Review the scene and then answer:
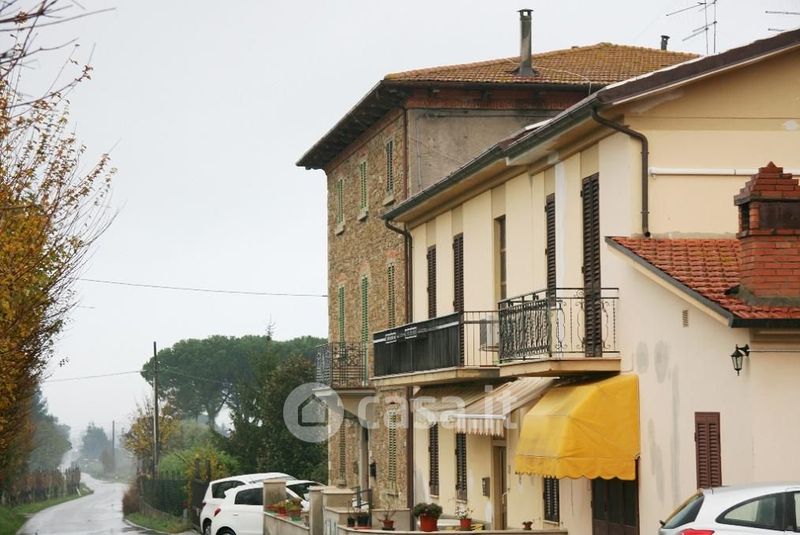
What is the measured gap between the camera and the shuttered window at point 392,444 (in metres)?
33.8

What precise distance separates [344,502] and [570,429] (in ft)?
38.5

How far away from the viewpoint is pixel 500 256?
85.0ft

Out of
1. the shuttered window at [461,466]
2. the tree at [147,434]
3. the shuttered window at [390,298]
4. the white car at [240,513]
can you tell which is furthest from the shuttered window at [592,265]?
the tree at [147,434]

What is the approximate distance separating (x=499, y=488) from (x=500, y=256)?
13.4 feet

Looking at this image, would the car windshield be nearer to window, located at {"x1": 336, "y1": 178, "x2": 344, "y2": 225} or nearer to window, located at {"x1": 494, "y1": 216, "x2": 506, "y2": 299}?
window, located at {"x1": 494, "y1": 216, "x2": 506, "y2": 299}

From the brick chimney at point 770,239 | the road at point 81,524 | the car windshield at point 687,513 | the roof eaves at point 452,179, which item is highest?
the roof eaves at point 452,179

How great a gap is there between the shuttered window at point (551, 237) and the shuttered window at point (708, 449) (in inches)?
219

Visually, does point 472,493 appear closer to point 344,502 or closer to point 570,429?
point 344,502

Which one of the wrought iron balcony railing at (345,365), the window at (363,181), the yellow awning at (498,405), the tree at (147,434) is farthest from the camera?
the tree at (147,434)

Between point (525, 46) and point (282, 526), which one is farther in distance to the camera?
point (525, 46)

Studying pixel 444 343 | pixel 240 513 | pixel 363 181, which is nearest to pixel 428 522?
pixel 444 343

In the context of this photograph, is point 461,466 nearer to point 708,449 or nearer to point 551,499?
point 551,499

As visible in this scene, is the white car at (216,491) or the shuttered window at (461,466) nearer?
the shuttered window at (461,466)

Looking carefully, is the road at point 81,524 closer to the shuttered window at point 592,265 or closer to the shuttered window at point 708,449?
the shuttered window at point 592,265
